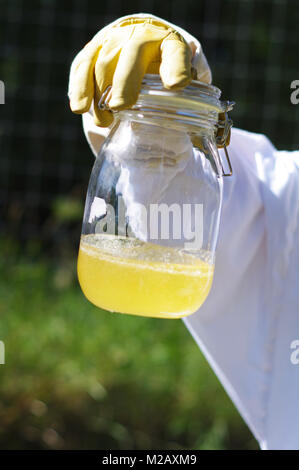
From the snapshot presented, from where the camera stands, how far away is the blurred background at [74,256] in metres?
2.37

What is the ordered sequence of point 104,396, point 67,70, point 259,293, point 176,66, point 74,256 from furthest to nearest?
1. point 67,70
2. point 74,256
3. point 104,396
4. point 259,293
5. point 176,66

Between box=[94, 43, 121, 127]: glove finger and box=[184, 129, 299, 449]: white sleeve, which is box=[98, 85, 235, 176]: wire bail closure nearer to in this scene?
box=[94, 43, 121, 127]: glove finger

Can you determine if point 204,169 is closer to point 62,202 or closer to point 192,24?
point 62,202

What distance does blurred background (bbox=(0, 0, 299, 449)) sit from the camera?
7.76ft

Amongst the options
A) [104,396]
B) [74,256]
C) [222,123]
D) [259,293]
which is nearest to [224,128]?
[222,123]

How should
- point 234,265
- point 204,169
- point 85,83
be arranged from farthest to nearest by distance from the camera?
1. point 234,265
2. point 204,169
3. point 85,83

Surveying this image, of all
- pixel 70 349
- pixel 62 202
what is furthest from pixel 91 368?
pixel 62 202

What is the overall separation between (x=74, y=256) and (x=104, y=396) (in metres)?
0.96

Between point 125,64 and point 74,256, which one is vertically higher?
point 125,64

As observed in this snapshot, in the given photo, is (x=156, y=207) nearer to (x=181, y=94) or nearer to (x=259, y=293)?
(x=181, y=94)

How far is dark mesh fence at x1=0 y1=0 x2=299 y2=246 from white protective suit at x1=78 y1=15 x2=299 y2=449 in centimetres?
219

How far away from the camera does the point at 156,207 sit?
0.92 m

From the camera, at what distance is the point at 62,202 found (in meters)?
3.24

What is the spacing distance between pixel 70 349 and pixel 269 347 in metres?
1.40
